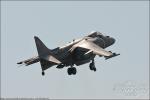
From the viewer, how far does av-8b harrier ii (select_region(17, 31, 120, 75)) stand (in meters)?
95.0

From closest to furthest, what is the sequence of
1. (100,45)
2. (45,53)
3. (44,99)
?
(45,53)
(100,45)
(44,99)

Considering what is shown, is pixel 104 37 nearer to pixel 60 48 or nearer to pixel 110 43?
pixel 110 43

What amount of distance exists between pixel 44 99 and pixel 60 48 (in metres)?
95.7

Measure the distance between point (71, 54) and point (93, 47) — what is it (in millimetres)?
3617

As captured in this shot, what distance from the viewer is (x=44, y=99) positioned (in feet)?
630

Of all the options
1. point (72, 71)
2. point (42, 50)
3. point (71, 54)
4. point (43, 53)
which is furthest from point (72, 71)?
point (42, 50)

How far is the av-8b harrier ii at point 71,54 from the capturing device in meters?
95.0

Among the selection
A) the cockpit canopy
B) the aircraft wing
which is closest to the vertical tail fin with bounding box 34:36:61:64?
the aircraft wing

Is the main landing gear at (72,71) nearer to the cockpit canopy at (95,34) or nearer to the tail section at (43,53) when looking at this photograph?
the tail section at (43,53)

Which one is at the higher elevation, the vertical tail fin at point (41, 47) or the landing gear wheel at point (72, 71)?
the vertical tail fin at point (41, 47)

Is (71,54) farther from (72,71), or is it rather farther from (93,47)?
(93,47)

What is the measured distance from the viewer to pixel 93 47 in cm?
9825

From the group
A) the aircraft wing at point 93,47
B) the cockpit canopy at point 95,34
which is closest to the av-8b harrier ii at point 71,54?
the aircraft wing at point 93,47

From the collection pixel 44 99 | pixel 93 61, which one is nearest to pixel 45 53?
pixel 93 61
